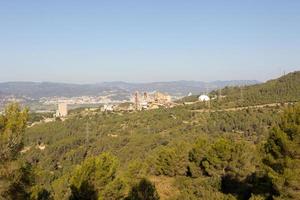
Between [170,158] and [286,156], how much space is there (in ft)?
47.6

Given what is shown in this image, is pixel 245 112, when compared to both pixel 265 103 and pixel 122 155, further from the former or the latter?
pixel 122 155

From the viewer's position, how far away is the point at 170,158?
28984mm

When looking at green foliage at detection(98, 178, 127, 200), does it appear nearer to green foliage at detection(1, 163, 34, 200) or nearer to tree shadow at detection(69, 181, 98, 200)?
tree shadow at detection(69, 181, 98, 200)

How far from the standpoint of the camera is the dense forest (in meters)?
12.4

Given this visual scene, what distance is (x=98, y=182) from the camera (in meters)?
18.1

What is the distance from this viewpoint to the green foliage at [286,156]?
1470cm

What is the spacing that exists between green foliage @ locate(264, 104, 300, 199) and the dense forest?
3 cm

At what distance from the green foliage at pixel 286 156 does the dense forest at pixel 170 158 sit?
3 cm

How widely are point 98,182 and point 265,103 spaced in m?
49.8

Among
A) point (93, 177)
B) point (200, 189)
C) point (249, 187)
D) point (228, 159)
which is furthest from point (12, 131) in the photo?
point (228, 159)

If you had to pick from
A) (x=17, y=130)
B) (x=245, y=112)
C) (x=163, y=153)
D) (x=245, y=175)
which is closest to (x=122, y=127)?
(x=245, y=112)

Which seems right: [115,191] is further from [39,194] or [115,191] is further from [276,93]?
[276,93]

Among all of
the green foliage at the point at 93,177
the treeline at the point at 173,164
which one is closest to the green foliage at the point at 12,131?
the treeline at the point at 173,164

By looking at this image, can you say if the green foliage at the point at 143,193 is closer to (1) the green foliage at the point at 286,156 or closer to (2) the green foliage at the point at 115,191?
(2) the green foliage at the point at 115,191
